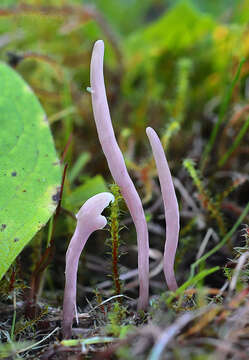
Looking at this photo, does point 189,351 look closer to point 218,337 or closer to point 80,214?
point 218,337

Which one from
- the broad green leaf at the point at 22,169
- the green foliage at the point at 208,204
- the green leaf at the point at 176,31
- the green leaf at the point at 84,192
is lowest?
the green foliage at the point at 208,204

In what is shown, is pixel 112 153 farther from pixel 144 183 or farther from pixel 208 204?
pixel 144 183

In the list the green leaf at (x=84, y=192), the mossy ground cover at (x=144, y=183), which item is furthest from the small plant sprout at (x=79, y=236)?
the green leaf at (x=84, y=192)

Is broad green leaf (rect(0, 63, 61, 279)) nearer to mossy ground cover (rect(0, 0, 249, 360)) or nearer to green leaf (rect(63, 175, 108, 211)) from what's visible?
mossy ground cover (rect(0, 0, 249, 360))

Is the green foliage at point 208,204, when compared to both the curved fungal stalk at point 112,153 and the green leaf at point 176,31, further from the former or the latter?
the green leaf at point 176,31

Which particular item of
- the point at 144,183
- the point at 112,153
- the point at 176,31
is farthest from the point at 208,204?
the point at 176,31

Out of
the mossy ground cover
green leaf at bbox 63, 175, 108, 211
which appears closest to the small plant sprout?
the mossy ground cover
